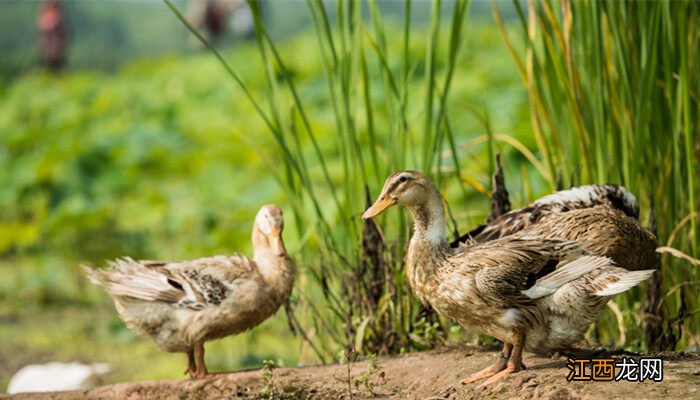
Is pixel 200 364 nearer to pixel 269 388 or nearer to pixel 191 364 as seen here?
pixel 191 364

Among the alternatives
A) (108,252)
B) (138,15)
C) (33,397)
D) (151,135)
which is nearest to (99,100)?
(151,135)

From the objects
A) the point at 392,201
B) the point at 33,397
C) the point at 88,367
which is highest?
the point at 392,201

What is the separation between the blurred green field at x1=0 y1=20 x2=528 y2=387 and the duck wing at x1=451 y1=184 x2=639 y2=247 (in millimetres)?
837

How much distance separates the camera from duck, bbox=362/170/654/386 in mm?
3709

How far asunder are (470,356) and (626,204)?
961 mm

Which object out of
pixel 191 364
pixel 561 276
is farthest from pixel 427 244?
pixel 191 364

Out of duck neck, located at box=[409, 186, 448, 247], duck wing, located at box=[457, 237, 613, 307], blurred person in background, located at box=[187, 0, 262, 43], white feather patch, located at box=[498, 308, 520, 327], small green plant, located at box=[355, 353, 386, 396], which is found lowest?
small green plant, located at box=[355, 353, 386, 396]

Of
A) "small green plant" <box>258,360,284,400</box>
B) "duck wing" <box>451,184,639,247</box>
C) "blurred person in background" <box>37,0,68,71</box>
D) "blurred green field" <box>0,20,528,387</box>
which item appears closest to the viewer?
"small green plant" <box>258,360,284,400</box>

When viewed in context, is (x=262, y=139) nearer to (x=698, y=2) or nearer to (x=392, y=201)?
(x=698, y=2)

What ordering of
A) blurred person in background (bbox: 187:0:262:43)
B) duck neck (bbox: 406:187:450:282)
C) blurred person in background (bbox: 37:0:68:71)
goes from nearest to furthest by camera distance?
duck neck (bbox: 406:187:450:282) < blurred person in background (bbox: 37:0:68:71) < blurred person in background (bbox: 187:0:262:43)

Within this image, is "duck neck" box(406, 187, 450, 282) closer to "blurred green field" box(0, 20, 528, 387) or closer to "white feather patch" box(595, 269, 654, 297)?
"white feather patch" box(595, 269, 654, 297)

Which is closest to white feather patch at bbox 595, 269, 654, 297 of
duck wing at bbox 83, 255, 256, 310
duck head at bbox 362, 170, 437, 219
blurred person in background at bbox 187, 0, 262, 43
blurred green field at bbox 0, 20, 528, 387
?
duck head at bbox 362, 170, 437, 219

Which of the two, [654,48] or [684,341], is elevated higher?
[654,48]

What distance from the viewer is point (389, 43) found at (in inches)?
606
